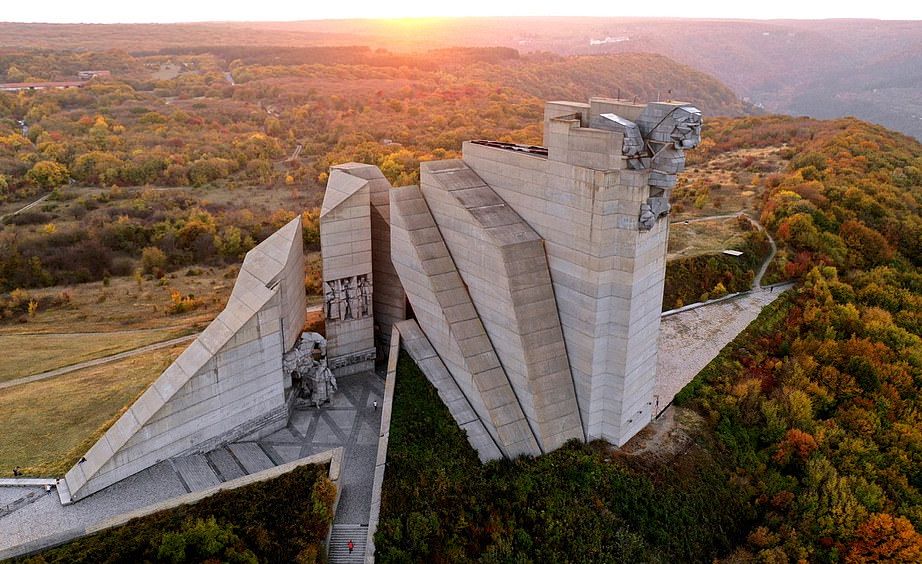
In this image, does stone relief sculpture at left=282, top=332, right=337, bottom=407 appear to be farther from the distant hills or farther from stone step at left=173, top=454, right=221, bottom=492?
the distant hills

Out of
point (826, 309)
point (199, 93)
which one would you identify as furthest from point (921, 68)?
point (199, 93)

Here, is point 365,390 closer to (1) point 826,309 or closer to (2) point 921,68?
(1) point 826,309

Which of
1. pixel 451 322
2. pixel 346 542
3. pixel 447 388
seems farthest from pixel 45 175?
pixel 346 542

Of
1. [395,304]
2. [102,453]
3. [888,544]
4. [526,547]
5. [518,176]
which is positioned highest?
[518,176]

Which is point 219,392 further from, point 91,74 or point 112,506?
point 91,74

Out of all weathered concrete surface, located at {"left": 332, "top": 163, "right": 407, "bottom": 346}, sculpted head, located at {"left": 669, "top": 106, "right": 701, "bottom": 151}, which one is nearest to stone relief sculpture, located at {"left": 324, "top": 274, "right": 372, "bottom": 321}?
weathered concrete surface, located at {"left": 332, "top": 163, "right": 407, "bottom": 346}

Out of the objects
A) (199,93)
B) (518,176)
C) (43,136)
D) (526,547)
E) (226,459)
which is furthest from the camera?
(199,93)

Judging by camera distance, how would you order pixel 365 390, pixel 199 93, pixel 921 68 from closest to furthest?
pixel 365 390
pixel 199 93
pixel 921 68
